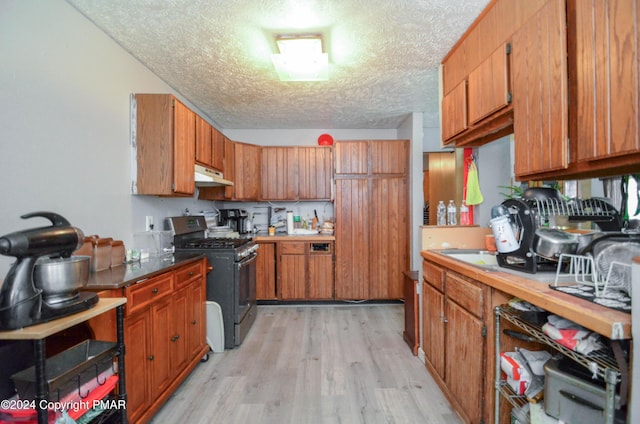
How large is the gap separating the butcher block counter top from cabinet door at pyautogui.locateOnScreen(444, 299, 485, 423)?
10.2 inches

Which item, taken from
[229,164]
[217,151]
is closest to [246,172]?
[229,164]

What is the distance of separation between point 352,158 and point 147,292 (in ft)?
9.75

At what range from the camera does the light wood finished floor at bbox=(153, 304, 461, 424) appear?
1.82 m

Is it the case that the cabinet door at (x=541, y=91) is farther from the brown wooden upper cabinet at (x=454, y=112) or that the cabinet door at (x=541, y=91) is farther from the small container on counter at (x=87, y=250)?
the small container on counter at (x=87, y=250)

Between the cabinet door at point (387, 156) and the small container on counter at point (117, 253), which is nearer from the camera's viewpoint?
the small container on counter at point (117, 253)

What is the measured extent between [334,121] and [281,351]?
3063 mm

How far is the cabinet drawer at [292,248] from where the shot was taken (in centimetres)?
397

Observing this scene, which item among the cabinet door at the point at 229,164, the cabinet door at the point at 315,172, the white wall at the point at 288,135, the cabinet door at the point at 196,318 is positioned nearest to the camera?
the cabinet door at the point at 196,318

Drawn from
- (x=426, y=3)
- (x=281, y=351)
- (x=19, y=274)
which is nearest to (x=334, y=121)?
(x=426, y=3)

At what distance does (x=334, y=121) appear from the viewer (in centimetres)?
418

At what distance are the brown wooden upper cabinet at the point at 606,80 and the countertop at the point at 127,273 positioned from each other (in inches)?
87.3

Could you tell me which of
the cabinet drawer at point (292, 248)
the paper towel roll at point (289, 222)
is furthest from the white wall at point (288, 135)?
the cabinet drawer at point (292, 248)

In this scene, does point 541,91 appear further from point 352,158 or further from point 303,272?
point 303,272

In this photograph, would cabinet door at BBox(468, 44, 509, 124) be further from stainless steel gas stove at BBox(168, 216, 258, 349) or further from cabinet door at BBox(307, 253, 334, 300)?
cabinet door at BBox(307, 253, 334, 300)
